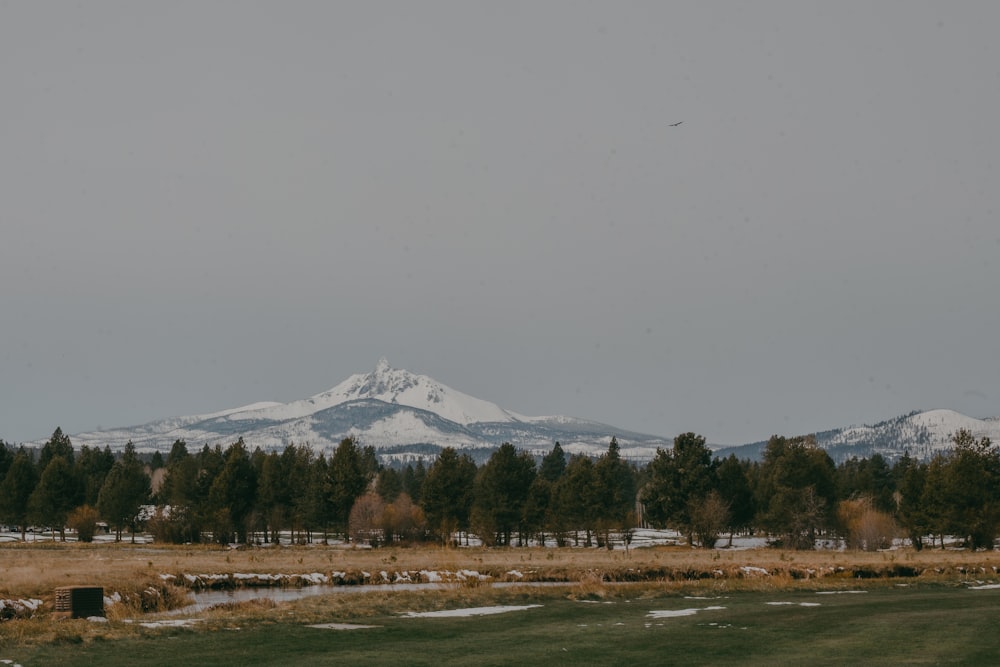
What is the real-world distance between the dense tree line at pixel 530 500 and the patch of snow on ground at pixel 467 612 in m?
62.5

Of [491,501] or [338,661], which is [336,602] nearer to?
[338,661]

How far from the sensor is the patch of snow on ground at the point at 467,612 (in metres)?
32.1

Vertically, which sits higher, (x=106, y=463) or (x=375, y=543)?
(x=106, y=463)

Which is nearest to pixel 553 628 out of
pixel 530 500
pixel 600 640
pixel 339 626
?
pixel 600 640

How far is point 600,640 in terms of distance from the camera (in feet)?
82.4

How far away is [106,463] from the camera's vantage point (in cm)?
15288

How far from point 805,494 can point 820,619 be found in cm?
6540

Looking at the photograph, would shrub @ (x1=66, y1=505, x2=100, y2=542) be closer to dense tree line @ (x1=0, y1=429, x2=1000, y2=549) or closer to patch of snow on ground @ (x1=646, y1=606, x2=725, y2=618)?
dense tree line @ (x1=0, y1=429, x2=1000, y2=549)

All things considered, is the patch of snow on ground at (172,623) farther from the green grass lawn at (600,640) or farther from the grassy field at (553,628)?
the green grass lawn at (600,640)

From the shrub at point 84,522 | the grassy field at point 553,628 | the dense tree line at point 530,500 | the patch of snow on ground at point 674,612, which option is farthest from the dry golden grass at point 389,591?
the shrub at point 84,522

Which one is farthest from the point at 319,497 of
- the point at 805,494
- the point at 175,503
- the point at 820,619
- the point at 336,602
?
the point at 820,619

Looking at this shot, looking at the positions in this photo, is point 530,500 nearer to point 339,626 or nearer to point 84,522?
point 84,522

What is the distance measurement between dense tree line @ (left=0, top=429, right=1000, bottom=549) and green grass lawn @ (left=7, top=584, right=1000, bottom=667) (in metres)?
59.2

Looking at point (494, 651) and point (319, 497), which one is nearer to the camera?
Result: point (494, 651)
